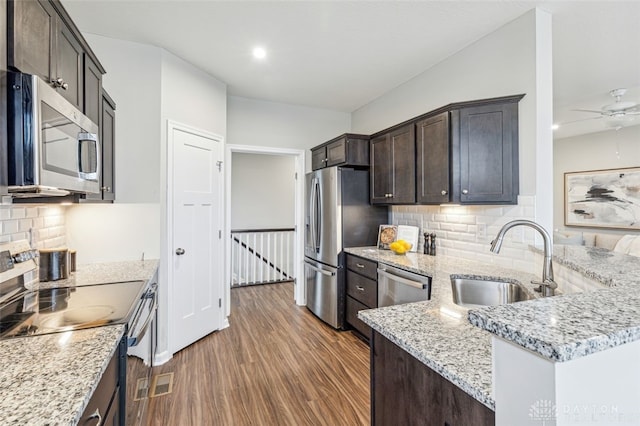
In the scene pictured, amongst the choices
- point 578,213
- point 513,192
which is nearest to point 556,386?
point 513,192

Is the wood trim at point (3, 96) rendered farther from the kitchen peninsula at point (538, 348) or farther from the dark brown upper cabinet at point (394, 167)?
the dark brown upper cabinet at point (394, 167)

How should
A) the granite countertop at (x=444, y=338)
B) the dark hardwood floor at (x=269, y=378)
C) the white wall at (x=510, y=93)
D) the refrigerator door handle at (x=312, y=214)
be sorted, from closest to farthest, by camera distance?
the granite countertop at (x=444, y=338) → the dark hardwood floor at (x=269, y=378) → the white wall at (x=510, y=93) → the refrigerator door handle at (x=312, y=214)

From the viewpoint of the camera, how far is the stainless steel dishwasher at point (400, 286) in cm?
237

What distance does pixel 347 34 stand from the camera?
2.56m

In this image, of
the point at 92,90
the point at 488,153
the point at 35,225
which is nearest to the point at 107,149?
the point at 92,90

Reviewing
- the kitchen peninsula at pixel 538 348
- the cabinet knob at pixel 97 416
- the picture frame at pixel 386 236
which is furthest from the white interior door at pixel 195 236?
the kitchen peninsula at pixel 538 348

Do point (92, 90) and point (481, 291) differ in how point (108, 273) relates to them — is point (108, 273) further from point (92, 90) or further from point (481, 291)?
point (481, 291)

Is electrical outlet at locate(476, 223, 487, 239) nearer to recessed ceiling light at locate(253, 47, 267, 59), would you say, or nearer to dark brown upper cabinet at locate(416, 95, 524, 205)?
dark brown upper cabinet at locate(416, 95, 524, 205)

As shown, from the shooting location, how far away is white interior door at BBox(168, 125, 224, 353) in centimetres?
286

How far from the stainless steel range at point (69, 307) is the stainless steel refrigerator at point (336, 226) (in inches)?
78.9

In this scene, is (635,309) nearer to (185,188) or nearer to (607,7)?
(607,7)

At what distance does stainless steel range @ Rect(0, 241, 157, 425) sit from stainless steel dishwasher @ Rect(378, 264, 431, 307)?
6.27 ft

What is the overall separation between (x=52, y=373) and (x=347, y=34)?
2804mm

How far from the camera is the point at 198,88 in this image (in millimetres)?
3141
